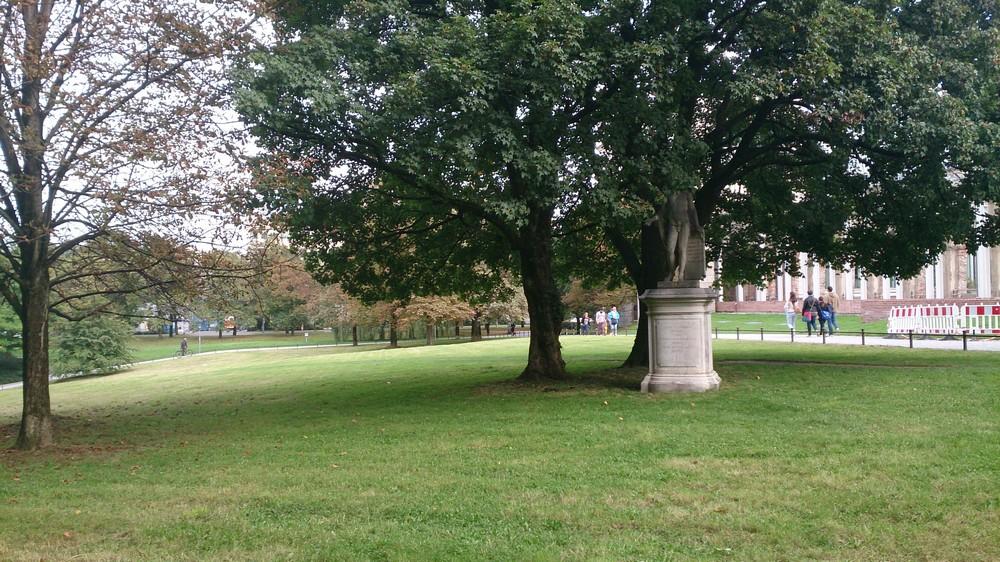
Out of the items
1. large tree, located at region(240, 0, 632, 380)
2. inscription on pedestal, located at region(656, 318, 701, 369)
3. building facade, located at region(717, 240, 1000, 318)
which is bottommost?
inscription on pedestal, located at region(656, 318, 701, 369)

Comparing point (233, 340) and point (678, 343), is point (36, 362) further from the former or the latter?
point (233, 340)

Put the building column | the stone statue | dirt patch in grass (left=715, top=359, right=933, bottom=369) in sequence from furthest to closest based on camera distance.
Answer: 1. the building column
2. dirt patch in grass (left=715, top=359, right=933, bottom=369)
3. the stone statue

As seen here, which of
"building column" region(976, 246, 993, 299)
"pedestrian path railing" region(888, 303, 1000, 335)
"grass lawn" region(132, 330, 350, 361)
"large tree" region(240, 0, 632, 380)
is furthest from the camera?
"grass lawn" region(132, 330, 350, 361)

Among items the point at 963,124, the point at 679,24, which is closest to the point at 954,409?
the point at 963,124

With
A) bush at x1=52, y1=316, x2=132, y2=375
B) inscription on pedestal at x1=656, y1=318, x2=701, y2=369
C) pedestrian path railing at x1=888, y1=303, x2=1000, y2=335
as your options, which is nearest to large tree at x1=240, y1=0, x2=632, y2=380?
inscription on pedestal at x1=656, y1=318, x2=701, y2=369

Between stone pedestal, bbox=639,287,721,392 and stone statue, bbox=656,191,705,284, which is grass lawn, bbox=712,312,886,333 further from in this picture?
stone pedestal, bbox=639,287,721,392

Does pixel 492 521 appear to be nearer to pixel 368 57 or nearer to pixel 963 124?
pixel 368 57

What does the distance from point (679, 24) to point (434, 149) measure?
4.98 meters

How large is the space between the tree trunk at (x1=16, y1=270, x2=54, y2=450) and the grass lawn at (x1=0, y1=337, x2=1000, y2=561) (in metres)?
0.70

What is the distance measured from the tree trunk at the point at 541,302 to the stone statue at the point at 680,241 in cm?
298

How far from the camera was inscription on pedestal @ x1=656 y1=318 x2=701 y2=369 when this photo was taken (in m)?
13.5

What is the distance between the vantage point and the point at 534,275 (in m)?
16.4

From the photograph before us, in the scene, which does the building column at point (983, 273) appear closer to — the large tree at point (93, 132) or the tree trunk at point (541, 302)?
the tree trunk at point (541, 302)

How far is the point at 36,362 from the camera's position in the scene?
38.5ft
